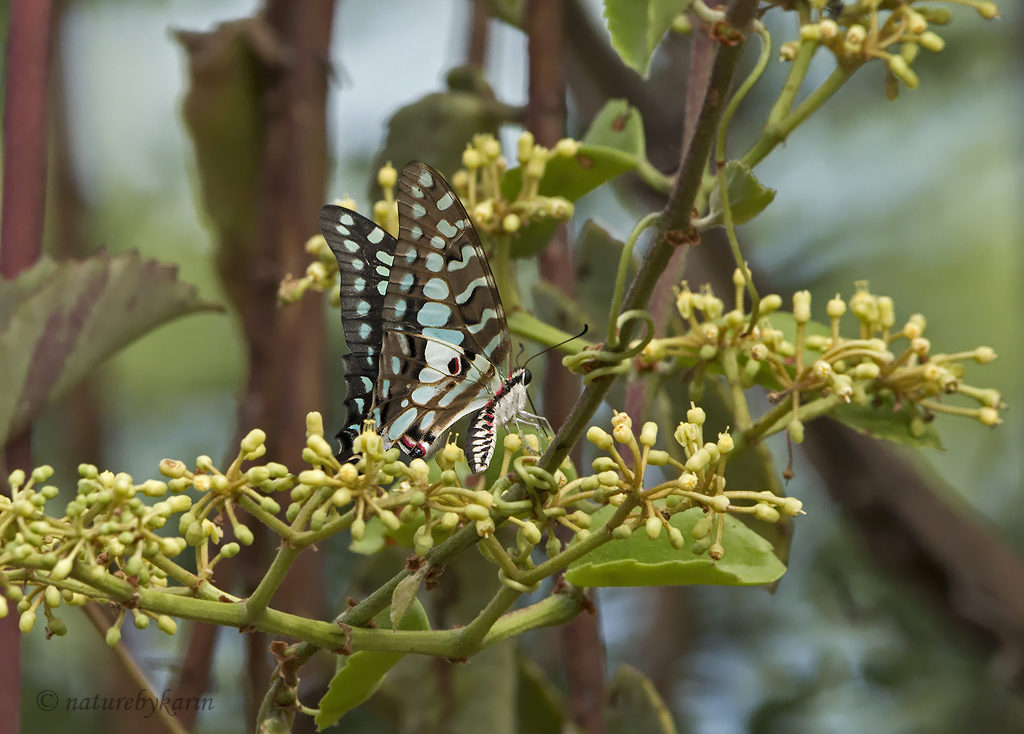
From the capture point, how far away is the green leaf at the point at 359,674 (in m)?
0.86

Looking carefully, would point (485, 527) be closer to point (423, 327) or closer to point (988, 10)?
point (423, 327)

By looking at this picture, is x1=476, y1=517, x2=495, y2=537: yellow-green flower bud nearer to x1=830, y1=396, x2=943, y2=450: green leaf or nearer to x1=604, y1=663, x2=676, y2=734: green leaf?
x1=830, y1=396, x2=943, y2=450: green leaf

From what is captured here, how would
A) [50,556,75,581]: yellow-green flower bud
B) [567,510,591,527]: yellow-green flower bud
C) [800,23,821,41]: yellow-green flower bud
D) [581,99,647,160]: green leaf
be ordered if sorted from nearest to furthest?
[50,556,75,581]: yellow-green flower bud < [567,510,591,527]: yellow-green flower bud < [800,23,821,41]: yellow-green flower bud < [581,99,647,160]: green leaf

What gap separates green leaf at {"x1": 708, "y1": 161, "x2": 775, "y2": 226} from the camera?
0.84 meters

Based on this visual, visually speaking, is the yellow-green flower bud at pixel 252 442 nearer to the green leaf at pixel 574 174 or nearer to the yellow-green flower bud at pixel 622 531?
the yellow-green flower bud at pixel 622 531

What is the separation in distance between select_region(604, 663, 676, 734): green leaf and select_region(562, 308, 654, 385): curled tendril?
619 mm

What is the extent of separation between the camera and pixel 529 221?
1.16m

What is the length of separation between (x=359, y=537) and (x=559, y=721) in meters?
0.83

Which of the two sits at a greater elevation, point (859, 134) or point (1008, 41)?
point (1008, 41)

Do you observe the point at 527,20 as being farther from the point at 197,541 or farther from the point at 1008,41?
the point at 1008,41

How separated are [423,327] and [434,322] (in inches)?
0.6

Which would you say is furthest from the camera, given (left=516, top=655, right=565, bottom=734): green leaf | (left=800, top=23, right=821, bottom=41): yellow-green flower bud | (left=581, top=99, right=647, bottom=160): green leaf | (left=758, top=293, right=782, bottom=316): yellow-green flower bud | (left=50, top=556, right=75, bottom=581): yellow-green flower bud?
(left=516, top=655, right=565, bottom=734): green leaf

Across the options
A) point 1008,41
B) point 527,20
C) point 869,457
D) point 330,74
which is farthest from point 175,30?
point 1008,41

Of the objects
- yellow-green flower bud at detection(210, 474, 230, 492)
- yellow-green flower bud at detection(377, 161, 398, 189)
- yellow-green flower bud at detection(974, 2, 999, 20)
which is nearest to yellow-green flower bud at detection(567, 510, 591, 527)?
yellow-green flower bud at detection(210, 474, 230, 492)
